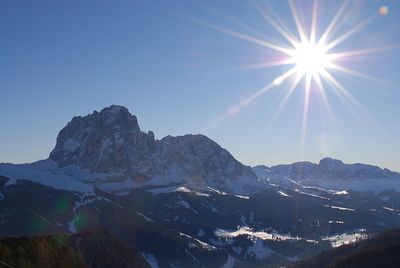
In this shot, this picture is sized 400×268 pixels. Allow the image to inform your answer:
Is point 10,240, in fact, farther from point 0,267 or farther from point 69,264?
point 0,267

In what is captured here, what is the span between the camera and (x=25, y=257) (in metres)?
128

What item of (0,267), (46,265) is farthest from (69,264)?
(0,267)

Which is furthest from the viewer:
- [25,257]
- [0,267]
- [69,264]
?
[69,264]

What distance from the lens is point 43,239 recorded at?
143125 millimetres

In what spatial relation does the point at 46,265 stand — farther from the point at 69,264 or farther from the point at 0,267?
the point at 0,267

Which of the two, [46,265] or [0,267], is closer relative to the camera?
[0,267]

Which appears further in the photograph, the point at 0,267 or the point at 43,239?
the point at 43,239

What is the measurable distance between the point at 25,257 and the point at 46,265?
17.4 feet

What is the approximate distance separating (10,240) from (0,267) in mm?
25217

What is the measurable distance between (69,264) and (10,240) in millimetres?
14427

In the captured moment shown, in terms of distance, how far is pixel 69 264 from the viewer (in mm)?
138125

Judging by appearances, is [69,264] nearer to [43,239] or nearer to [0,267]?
[43,239]

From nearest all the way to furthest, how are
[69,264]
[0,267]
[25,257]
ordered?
[0,267]
[25,257]
[69,264]

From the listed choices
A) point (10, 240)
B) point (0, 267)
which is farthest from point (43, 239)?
point (0, 267)
